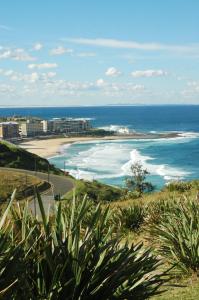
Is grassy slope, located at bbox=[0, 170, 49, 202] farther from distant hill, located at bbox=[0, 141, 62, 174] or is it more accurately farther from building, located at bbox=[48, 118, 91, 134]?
building, located at bbox=[48, 118, 91, 134]

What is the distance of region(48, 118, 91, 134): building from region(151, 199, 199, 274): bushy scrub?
544 ft

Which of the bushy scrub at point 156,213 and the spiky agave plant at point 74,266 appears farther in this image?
the bushy scrub at point 156,213

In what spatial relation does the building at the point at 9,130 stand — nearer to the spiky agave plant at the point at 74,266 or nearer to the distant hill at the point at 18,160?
the distant hill at the point at 18,160

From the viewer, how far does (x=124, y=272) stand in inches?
192

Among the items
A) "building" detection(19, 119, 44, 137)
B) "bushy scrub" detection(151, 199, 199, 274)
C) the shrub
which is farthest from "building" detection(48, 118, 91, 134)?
"bushy scrub" detection(151, 199, 199, 274)

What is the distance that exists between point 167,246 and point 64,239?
429 cm

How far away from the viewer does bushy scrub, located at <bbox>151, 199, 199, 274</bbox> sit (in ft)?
27.1

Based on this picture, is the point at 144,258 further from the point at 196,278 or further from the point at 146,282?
the point at 196,278

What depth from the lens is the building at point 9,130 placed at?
14852cm

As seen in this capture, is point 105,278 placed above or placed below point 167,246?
above

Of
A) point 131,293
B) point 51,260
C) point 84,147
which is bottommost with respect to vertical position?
point 84,147

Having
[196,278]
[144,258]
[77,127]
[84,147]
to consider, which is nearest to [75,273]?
[144,258]

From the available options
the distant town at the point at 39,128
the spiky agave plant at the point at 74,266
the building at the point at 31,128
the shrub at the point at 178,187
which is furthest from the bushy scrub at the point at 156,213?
the building at the point at 31,128

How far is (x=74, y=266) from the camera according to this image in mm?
4656
